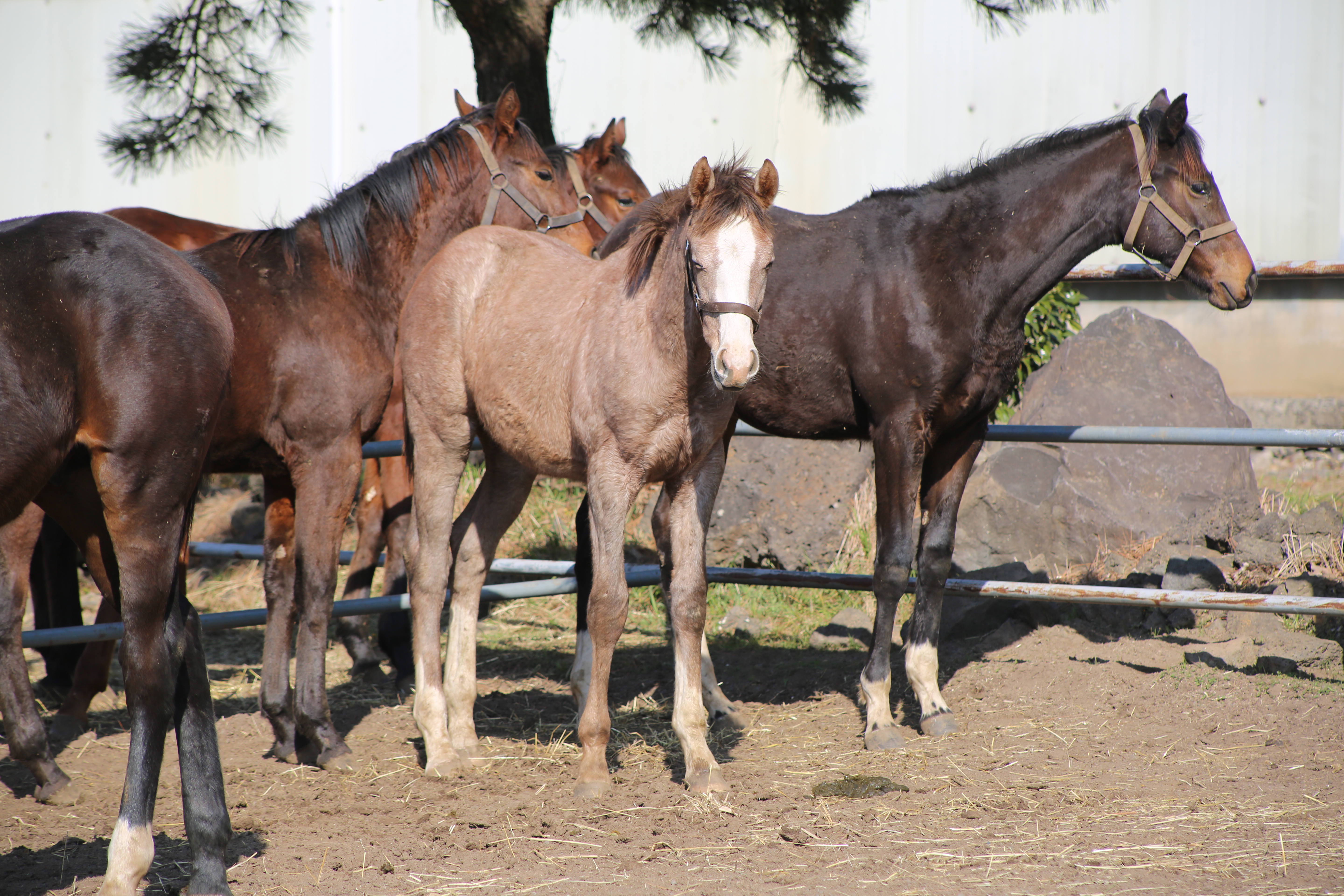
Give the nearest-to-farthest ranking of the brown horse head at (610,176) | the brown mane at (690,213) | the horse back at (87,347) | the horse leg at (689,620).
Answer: the horse back at (87,347), the brown mane at (690,213), the horse leg at (689,620), the brown horse head at (610,176)

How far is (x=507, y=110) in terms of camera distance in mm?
4707

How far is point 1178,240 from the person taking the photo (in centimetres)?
419

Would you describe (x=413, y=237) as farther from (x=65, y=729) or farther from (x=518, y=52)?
(x=518, y=52)

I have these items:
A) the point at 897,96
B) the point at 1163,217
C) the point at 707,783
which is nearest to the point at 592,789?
the point at 707,783

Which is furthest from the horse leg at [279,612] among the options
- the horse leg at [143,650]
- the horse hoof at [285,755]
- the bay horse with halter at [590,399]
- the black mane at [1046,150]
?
the black mane at [1046,150]

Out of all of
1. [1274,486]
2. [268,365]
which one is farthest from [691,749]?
[1274,486]

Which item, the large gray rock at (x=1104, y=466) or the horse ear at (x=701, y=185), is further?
the large gray rock at (x=1104, y=466)

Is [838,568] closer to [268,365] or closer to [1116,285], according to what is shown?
[268,365]

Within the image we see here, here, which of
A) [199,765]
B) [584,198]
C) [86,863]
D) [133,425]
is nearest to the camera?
[133,425]

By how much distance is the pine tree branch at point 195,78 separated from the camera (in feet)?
23.0

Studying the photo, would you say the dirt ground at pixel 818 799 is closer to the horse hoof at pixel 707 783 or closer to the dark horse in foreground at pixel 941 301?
the horse hoof at pixel 707 783

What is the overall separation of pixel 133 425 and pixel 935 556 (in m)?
3.13

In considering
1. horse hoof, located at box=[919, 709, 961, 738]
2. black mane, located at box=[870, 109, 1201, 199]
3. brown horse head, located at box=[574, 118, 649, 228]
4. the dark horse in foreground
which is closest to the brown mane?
the dark horse in foreground

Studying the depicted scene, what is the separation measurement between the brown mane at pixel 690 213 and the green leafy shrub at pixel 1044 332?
15.0 ft
